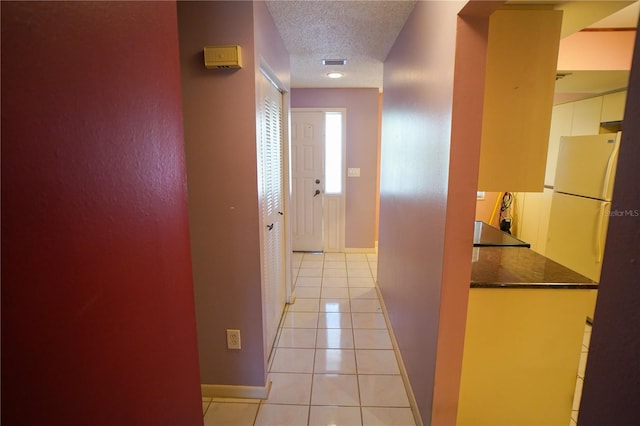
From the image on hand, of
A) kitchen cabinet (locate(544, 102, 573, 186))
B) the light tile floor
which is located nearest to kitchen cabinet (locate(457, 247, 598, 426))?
the light tile floor

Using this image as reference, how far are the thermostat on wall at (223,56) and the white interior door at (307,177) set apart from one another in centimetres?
290

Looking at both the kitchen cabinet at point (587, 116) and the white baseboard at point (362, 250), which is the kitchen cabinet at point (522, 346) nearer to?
the kitchen cabinet at point (587, 116)

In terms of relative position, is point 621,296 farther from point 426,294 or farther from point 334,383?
point 334,383

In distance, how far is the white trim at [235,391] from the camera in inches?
76.3

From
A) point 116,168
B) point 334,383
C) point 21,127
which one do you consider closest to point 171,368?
point 116,168

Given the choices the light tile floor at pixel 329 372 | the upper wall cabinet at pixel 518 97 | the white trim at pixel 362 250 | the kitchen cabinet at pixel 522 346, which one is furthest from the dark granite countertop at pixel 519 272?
the white trim at pixel 362 250

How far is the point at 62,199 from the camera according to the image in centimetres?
45

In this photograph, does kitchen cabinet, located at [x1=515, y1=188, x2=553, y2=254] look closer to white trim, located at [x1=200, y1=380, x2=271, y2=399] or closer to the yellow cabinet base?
the yellow cabinet base

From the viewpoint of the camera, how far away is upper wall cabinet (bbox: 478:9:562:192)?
1306 millimetres

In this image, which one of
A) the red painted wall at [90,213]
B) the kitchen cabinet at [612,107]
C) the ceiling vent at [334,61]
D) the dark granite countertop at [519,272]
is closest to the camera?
the red painted wall at [90,213]

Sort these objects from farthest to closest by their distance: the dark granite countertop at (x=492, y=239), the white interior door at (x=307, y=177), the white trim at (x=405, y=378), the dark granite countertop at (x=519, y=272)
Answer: the white interior door at (x=307, y=177), the dark granite countertop at (x=492, y=239), the white trim at (x=405, y=378), the dark granite countertop at (x=519, y=272)

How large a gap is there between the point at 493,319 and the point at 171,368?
4.75 ft

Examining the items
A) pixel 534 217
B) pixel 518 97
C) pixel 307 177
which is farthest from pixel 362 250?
pixel 518 97

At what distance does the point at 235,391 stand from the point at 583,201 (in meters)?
3.23
